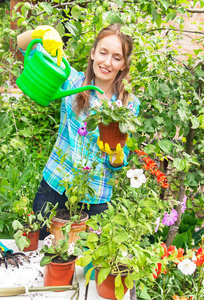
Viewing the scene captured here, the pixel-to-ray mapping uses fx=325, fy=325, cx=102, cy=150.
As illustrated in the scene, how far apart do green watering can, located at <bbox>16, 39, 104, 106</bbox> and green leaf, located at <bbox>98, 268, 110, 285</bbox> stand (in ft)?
1.78

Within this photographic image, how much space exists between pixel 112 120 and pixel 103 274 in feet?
1.52

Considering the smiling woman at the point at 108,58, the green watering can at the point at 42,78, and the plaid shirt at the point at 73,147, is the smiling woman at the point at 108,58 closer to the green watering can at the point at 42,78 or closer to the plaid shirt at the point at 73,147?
the plaid shirt at the point at 73,147

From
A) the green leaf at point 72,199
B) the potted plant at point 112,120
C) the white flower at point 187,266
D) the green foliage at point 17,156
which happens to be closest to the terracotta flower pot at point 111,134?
the potted plant at point 112,120

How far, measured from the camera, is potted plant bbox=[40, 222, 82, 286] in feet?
2.97

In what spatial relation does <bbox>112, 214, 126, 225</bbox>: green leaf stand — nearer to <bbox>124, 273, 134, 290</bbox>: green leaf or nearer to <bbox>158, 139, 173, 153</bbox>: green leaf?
<bbox>124, 273, 134, 290</bbox>: green leaf

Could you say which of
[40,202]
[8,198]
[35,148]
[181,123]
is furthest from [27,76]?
[35,148]

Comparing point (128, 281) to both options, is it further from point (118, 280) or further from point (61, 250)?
point (61, 250)

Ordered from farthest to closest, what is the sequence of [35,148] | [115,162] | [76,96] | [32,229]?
[35,148] < [76,96] < [115,162] < [32,229]

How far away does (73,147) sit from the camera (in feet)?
4.66

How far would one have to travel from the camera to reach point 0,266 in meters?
1.01

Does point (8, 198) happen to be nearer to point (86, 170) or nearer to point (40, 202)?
point (40, 202)

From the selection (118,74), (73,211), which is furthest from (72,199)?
(118,74)

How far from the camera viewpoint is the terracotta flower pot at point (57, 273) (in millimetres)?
905

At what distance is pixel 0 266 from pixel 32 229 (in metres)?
0.17
